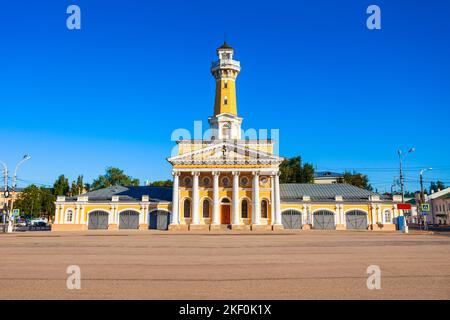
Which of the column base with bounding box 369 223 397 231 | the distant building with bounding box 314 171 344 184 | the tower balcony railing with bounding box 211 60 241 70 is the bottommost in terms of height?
the column base with bounding box 369 223 397 231

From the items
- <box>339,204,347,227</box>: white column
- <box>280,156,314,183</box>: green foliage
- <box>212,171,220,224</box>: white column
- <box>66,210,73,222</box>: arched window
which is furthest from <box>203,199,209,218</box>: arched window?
<box>280,156,314,183</box>: green foliage

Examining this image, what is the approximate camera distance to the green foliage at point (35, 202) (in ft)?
253

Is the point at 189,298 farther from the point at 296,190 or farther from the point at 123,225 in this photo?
the point at 296,190

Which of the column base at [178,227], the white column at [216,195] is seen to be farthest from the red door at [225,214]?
the column base at [178,227]

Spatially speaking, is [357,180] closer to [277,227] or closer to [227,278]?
[277,227]

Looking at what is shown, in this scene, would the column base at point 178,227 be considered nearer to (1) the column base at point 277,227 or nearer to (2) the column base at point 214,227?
(2) the column base at point 214,227

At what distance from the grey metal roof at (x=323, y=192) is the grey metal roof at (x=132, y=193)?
1790 centimetres

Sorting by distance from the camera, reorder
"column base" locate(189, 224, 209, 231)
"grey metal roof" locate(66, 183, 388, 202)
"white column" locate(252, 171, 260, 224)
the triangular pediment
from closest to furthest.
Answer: "column base" locate(189, 224, 209, 231), "white column" locate(252, 171, 260, 224), the triangular pediment, "grey metal roof" locate(66, 183, 388, 202)

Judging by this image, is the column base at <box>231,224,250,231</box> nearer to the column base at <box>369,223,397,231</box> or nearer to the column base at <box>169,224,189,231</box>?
the column base at <box>169,224,189,231</box>

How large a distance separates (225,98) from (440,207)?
56.0 meters

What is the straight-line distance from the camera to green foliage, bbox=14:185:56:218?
253ft

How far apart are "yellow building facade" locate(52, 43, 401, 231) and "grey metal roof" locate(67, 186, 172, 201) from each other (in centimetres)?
16
